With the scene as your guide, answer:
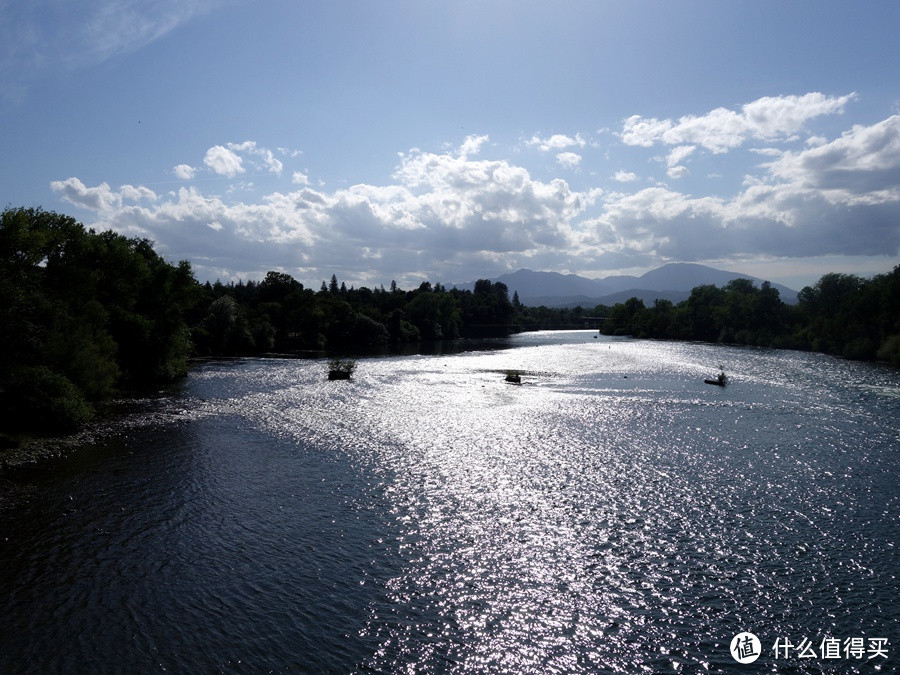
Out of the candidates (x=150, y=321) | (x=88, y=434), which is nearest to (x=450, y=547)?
(x=88, y=434)

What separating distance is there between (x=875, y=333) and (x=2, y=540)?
5531 inches

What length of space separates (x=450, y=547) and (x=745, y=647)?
11.2m

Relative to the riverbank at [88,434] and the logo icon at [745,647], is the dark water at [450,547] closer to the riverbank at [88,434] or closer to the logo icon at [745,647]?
the logo icon at [745,647]

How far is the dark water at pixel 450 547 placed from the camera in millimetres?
16453

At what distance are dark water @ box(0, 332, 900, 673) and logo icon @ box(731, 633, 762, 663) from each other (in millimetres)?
259

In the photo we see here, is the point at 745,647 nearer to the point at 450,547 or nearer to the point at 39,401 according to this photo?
the point at 450,547

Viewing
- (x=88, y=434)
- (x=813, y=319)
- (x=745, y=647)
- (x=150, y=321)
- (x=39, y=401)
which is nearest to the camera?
(x=745, y=647)

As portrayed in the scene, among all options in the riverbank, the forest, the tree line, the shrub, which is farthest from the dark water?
the tree line

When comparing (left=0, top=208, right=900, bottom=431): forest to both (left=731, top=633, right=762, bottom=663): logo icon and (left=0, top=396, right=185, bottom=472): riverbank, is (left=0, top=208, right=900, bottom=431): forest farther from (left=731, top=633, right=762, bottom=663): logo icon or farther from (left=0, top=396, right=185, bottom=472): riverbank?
(left=731, top=633, right=762, bottom=663): logo icon

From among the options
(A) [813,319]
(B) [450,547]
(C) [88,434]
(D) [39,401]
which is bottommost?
(B) [450,547]

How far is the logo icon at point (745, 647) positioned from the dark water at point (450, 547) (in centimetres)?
26

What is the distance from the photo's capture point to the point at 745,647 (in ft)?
54.4

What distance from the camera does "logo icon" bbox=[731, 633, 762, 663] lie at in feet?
52.9

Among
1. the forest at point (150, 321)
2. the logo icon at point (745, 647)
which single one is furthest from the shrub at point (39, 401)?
the logo icon at point (745, 647)
